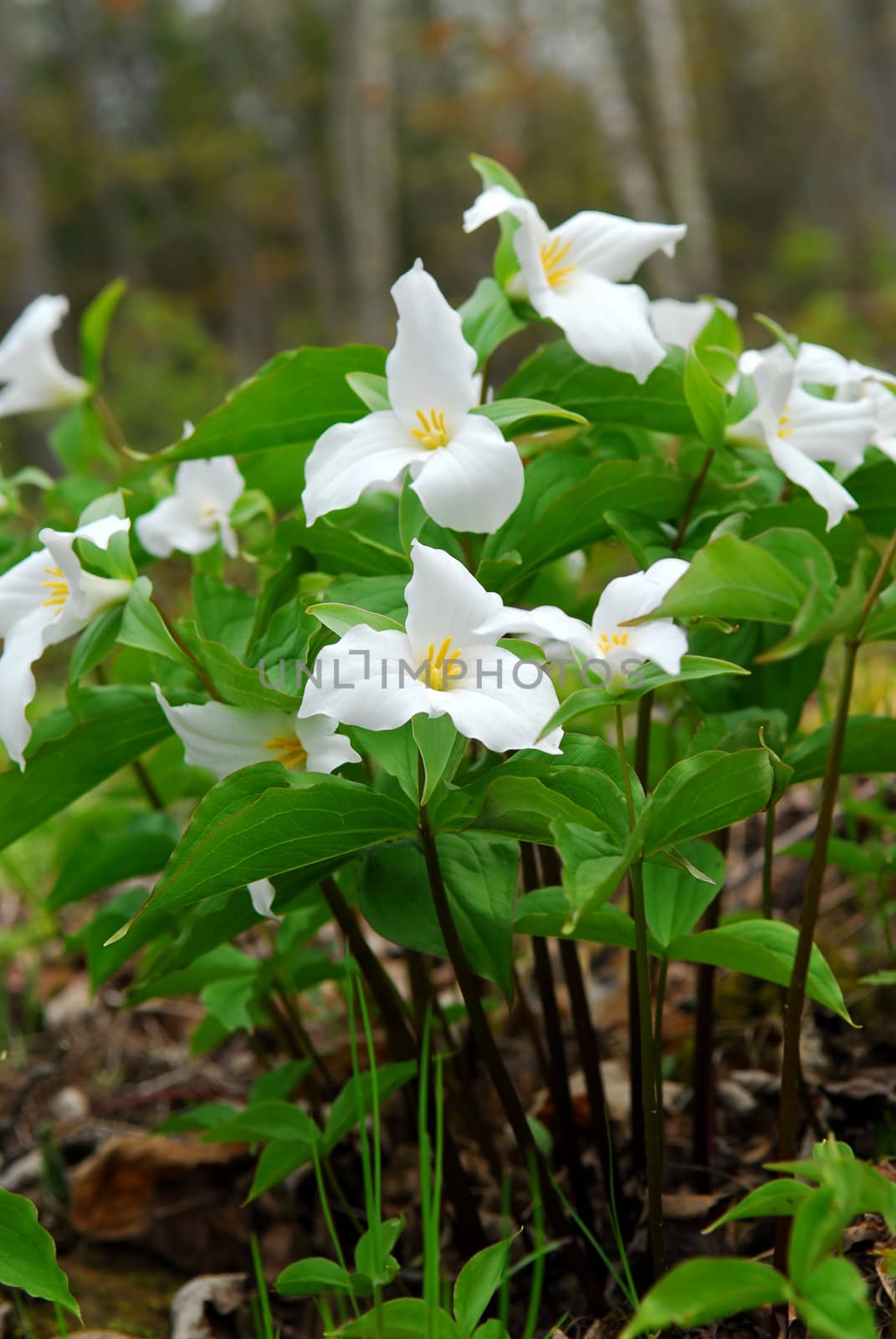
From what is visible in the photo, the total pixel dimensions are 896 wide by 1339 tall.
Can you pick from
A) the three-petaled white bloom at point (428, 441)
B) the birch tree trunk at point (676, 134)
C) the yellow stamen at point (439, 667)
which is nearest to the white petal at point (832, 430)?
the three-petaled white bloom at point (428, 441)

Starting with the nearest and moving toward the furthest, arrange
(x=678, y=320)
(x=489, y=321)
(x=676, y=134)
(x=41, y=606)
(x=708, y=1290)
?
1. (x=708, y=1290)
2. (x=41, y=606)
3. (x=489, y=321)
4. (x=678, y=320)
5. (x=676, y=134)

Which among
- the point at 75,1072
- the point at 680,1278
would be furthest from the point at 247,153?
the point at 680,1278

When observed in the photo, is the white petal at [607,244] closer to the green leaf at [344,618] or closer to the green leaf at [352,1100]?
the green leaf at [344,618]

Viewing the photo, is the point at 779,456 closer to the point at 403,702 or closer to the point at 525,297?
the point at 525,297

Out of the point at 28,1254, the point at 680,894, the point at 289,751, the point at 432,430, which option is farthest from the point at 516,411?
the point at 28,1254

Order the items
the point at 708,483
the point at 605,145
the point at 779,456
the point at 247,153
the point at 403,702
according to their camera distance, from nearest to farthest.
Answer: the point at 403,702 → the point at 779,456 → the point at 708,483 → the point at 605,145 → the point at 247,153

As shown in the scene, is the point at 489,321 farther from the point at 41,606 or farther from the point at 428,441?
the point at 41,606

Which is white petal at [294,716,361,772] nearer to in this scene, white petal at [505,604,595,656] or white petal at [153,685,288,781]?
white petal at [153,685,288,781]
